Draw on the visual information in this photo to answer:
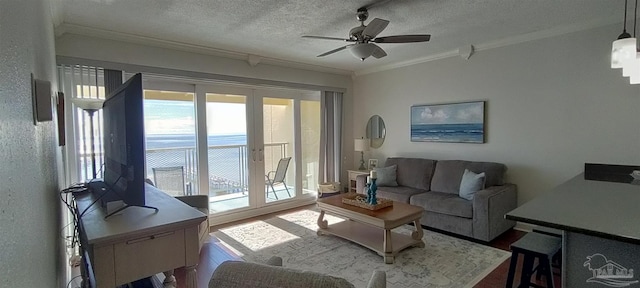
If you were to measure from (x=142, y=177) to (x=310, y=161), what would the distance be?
13.6ft

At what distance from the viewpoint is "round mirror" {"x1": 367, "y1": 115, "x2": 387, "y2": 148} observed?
539 centimetres

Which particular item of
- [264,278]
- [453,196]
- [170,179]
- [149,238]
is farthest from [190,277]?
[453,196]

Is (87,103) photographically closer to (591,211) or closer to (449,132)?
(591,211)

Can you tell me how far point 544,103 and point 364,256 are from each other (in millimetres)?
2766

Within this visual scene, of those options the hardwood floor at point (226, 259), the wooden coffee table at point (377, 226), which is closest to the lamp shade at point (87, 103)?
the hardwood floor at point (226, 259)

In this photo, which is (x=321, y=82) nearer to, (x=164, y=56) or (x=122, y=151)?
(x=164, y=56)

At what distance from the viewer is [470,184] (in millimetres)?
3631

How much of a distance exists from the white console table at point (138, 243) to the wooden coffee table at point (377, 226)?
1962 mm

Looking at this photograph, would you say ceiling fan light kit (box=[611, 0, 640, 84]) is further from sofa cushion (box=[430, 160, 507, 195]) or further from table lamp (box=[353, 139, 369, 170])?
table lamp (box=[353, 139, 369, 170])

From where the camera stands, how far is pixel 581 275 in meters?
1.50

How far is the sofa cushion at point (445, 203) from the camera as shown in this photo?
348cm

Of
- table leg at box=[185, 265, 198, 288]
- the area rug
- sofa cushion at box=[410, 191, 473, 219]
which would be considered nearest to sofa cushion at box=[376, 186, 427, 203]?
sofa cushion at box=[410, 191, 473, 219]

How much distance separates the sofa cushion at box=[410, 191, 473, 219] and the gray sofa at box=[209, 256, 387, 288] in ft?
9.60

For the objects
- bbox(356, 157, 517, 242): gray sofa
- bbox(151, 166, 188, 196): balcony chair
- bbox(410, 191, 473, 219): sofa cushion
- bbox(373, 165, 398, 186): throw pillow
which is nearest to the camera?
bbox(356, 157, 517, 242): gray sofa
